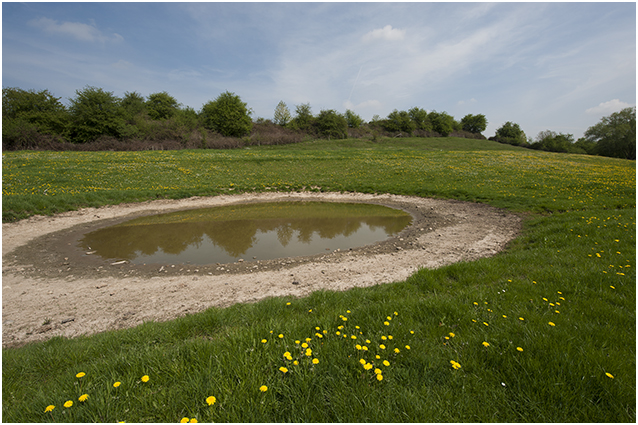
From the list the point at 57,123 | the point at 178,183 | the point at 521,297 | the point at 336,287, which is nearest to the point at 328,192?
the point at 178,183

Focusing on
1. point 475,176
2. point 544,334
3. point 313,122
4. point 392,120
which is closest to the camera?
point 544,334

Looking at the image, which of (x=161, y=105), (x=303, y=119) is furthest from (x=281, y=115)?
(x=161, y=105)

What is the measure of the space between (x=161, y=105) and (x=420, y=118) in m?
78.8

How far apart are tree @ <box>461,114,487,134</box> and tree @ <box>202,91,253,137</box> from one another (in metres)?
85.9

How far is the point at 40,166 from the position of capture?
2306 centimetres

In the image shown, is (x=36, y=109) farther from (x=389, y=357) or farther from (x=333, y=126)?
(x=389, y=357)

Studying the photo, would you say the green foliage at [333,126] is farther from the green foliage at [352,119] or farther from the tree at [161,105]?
the tree at [161,105]

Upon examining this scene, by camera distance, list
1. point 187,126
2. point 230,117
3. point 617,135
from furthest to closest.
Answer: point 617,135 < point 230,117 < point 187,126

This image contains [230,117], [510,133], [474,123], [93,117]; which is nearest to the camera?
[93,117]

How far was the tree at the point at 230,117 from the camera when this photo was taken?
58438 mm

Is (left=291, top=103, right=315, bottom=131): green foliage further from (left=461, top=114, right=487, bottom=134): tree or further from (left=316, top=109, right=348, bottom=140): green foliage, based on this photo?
(left=461, top=114, right=487, bottom=134): tree

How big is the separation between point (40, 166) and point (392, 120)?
84005 millimetres

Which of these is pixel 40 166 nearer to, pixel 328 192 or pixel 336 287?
pixel 328 192

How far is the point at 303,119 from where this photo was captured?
74750mm
